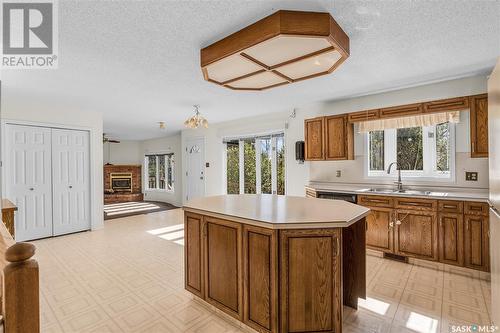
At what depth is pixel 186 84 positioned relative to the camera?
3.47 metres

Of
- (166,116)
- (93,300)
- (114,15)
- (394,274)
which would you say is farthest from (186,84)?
(394,274)

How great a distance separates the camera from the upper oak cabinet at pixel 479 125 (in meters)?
2.95

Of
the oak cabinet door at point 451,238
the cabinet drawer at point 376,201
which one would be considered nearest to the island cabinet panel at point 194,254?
the cabinet drawer at point 376,201

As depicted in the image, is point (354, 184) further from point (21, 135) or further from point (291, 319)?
point (21, 135)

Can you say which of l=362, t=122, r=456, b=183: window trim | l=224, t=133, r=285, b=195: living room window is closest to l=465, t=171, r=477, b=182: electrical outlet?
l=362, t=122, r=456, b=183: window trim

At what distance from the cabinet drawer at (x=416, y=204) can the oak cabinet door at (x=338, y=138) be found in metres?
1.08

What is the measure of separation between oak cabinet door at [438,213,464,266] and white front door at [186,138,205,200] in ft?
18.1

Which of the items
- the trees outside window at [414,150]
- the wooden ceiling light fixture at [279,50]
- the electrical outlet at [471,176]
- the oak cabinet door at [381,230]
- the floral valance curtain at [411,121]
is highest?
the wooden ceiling light fixture at [279,50]

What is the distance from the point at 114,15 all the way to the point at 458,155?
4300 millimetres

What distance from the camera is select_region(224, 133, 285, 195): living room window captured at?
5492 mm

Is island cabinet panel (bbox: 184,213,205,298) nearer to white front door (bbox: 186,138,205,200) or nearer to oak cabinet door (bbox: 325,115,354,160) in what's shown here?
oak cabinet door (bbox: 325,115,354,160)

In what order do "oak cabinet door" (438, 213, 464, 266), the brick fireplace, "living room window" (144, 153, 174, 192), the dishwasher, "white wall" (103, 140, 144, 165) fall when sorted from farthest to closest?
"white wall" (103, 140, 144, 165) → the brick fireplace → "living room window" (144, 153, 174, 192) → the dishwasher → "oak cabinet door" (438, 213, 464, 266)

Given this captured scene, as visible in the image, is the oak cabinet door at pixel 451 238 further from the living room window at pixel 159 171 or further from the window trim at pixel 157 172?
the living room window at pixel 159 171

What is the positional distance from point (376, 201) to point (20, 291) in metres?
3.70
